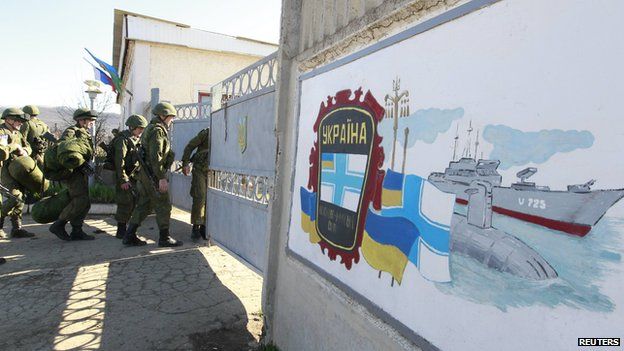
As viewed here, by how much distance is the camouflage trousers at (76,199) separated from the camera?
5.20 metres

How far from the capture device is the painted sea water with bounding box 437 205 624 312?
834mm

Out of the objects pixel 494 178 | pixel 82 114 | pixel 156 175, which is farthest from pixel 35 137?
pixel 494 178

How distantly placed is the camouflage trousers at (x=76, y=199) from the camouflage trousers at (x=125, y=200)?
0.40m

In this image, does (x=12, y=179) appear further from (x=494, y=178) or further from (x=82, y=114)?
(x=494, y=178)

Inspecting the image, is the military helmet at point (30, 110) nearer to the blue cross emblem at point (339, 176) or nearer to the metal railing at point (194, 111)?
the metal railing at point (194, 111)

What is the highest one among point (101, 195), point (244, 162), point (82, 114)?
point (82, 114)

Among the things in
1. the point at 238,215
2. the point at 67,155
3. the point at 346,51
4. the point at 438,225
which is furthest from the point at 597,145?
the point at 67,155

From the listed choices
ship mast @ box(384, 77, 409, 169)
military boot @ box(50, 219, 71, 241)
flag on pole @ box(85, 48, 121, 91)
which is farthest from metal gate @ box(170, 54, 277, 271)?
flag on pole @ box(85, 48, 121, 91)

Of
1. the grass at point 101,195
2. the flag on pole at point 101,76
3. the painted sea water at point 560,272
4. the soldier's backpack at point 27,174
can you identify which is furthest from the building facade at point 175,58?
the painted sea water at point 560,272

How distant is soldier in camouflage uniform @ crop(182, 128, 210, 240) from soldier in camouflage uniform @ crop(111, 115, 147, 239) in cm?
73

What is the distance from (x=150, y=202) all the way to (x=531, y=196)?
4.79 meters

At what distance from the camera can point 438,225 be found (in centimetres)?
126

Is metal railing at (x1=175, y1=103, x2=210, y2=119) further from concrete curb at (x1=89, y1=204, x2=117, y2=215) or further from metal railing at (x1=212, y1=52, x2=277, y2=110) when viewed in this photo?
concrete curb at (x1=89, y1=204, x2=117, y2=215)

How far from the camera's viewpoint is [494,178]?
3.55 feet
